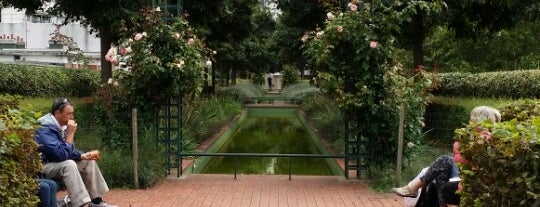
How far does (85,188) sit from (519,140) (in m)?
4.07

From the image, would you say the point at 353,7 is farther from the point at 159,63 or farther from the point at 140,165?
the point at 140,165

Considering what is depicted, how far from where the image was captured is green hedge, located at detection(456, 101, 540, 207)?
10.6 feet

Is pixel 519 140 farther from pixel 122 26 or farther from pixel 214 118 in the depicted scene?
pixel 214 118

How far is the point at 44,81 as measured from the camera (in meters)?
16.7

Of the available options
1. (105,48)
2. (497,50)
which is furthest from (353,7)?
(497,50)

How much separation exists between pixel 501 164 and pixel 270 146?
1370 centimetres

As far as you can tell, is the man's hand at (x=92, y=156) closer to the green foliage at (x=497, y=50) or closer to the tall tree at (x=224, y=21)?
the tall tree at (x=224, y=21)

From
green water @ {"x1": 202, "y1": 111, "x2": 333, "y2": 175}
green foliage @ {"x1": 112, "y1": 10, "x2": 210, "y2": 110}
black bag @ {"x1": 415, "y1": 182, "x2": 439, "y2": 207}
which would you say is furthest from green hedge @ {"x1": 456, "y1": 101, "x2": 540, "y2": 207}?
green water @ {"x1": 202, "y1": 111, "x2": 333, "y2": 175}

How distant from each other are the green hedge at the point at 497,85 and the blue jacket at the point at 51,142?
7957 millimetres

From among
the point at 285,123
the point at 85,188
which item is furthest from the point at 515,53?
the point at 85,188

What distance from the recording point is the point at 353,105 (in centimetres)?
855

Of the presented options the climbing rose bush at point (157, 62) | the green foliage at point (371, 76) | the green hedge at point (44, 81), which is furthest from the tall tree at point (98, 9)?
the green foliage at point (371, 76)

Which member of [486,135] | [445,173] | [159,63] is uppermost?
[159,63]

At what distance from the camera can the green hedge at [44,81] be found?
→ 1520cm
